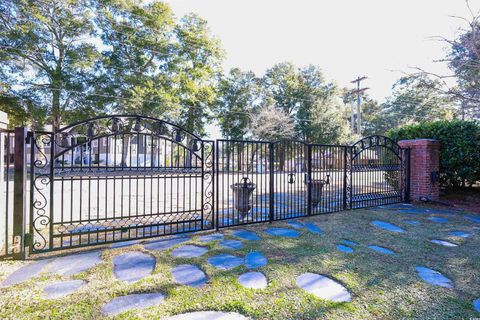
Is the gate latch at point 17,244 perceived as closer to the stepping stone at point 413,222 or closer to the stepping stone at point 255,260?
the stepping stone at point 255,260

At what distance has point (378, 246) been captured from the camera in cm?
371

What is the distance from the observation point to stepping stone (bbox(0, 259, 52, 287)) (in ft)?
8.27

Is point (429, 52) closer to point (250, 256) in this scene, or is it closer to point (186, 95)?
point (250, 256)

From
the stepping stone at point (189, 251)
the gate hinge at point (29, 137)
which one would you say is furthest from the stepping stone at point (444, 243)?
the gate hinge at point (29, 137)

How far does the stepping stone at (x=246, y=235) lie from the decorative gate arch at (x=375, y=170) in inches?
128

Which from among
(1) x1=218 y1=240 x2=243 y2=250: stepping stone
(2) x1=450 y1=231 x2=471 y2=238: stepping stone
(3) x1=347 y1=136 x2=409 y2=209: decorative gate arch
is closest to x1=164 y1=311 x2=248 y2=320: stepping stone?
(1) x1=218 y1=240 x2=243 y2=250: stepping stone

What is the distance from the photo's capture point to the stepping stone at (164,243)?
3555mm

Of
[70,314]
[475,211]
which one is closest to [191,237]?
[70,314]

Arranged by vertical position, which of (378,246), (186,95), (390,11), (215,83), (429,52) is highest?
(215,83)

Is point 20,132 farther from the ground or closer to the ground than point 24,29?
closer to the ground

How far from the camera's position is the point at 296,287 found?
2451 mm

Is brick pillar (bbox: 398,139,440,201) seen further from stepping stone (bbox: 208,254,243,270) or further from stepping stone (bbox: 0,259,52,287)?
stepping stone (bbox: 0,259,52,287)

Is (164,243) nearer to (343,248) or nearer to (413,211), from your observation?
(343,248)

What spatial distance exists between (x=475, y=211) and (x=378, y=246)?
15.0ft
